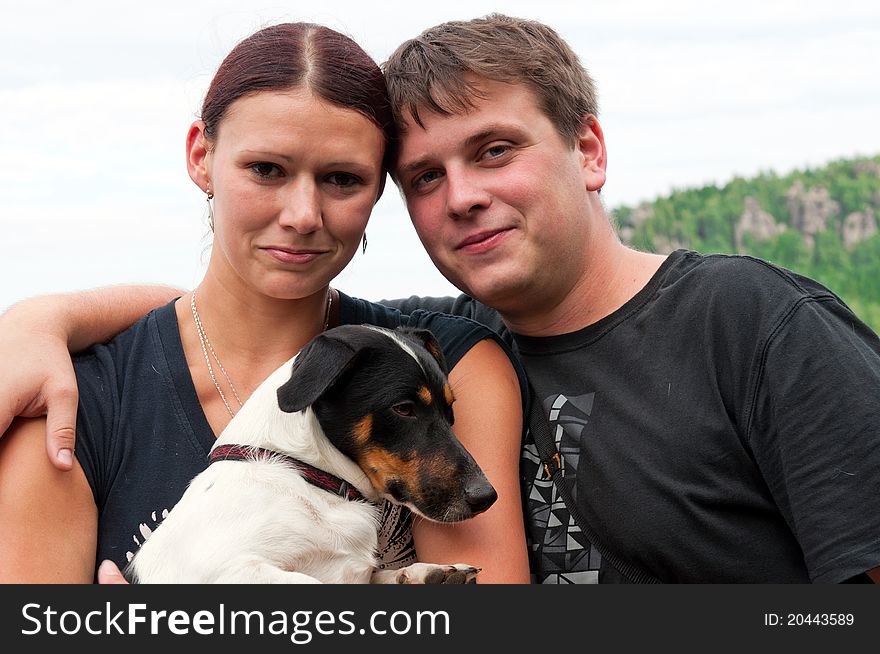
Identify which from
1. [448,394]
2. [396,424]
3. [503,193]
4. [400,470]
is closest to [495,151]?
[503,193]

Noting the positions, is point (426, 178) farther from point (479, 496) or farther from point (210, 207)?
point (479, 496)

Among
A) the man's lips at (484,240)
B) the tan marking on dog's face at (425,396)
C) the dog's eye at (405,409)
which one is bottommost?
the dog's eye at (405,409)

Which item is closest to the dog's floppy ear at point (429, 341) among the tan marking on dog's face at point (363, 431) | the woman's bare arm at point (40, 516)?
the tan marking on dog's face at point (363, 431)

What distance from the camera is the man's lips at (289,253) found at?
2.53m

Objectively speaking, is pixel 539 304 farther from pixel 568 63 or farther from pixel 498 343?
pixel 568 63

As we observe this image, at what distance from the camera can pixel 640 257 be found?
292 cm

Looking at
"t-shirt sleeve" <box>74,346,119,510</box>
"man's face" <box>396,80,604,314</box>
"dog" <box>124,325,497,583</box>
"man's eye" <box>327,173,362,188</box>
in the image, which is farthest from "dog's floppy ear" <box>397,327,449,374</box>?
"t-shirt sleeve" <box>74,346,119,510</box>

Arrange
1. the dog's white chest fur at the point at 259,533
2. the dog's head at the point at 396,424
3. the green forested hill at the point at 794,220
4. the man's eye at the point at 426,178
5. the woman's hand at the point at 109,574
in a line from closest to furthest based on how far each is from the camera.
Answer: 1. the dog's white chest fur at the point at 259,533
2. the woman's hand at the point at 109,574
3. the dog's head at the point at 396,424
4. the man's eye at the point at 426,178
5. the green forested hill at the point at 794,220

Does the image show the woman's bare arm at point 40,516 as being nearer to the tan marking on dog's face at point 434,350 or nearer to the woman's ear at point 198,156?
the woman's ear at point 198,156

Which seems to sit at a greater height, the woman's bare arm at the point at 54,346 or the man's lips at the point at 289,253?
the man's lips at the point at 289,253

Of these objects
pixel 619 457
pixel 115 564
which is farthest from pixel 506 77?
pixel 115 564

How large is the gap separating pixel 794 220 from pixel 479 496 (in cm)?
870

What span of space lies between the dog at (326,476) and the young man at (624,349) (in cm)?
39

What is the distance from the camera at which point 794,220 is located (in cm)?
1003
